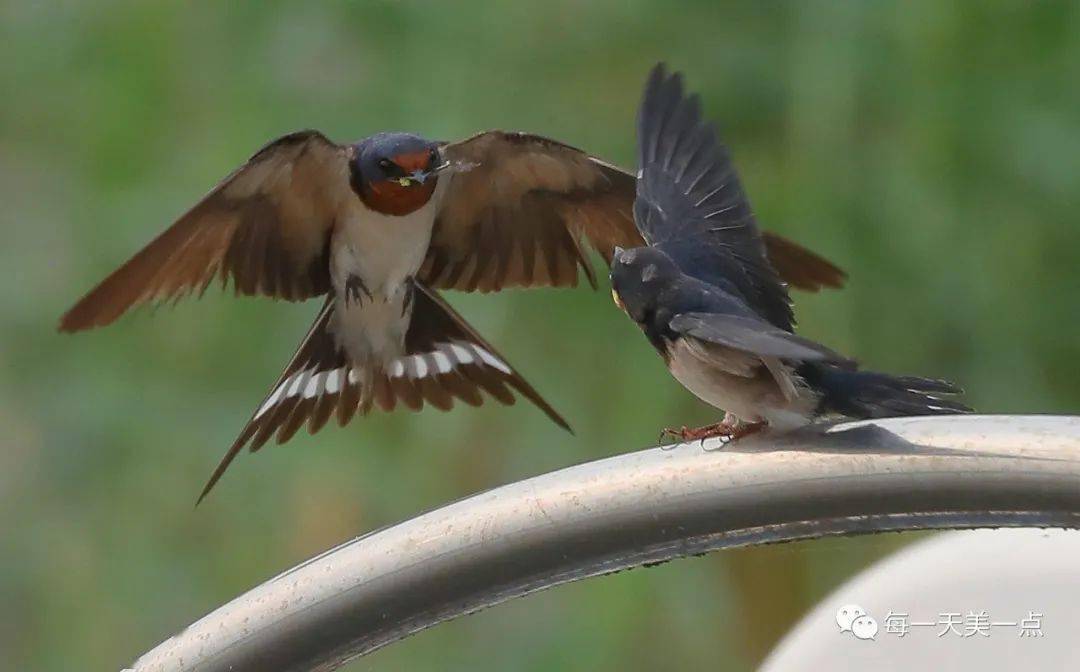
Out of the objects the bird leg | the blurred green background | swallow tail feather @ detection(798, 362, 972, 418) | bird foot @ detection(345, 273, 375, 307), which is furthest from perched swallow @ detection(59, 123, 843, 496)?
the blurred green background

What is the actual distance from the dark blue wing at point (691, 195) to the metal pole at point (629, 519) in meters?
0.23

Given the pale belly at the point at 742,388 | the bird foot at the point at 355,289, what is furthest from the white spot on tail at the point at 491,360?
the pale belly at the point at 742,388

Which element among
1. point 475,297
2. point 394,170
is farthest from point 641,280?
point 475,297

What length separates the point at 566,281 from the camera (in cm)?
159

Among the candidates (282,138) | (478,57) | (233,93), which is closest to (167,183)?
(233,93)

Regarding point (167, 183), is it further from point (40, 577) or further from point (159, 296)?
point (159, 296)

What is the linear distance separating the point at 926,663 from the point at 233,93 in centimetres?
182

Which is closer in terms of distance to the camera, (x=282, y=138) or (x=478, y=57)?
(x=282, y=138)

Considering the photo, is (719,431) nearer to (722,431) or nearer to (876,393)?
(722,431)

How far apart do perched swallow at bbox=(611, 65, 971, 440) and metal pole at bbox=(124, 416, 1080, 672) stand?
5 cm

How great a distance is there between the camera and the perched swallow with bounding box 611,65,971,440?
0.99m

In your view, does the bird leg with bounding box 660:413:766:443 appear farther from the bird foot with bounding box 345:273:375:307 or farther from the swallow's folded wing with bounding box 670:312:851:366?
the bird foot with bounding box 345:273:375:307

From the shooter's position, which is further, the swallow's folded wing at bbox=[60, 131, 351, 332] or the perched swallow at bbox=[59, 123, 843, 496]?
the perched swallow at bbox=[59, 123, 843, 496]

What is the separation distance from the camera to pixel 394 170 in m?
1.50
